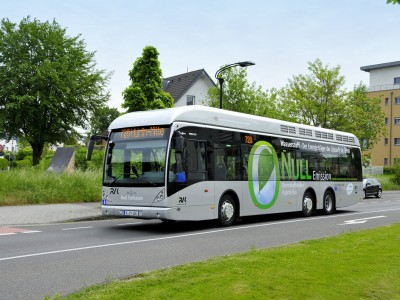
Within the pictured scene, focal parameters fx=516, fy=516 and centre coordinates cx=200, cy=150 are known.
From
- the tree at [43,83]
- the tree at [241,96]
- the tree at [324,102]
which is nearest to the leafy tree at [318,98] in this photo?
the tree at [324,102]

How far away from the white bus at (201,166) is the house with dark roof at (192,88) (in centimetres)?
3440

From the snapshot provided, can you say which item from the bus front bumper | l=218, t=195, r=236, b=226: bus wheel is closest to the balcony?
l=218, t=195, r=236, b=226: bus wheel

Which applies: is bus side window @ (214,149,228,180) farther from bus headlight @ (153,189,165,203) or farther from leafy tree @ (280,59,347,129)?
leafy tree @ (280,59,347,129)

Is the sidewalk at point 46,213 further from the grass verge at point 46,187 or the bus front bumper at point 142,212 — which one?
the bus front bumper at point 142,212

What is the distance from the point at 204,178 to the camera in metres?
13.1

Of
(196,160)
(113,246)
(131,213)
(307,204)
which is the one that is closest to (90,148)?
(131,213)

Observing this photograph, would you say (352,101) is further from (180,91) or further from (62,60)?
(62,60)

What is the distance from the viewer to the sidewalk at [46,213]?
1498 cm

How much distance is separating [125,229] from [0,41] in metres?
32.9

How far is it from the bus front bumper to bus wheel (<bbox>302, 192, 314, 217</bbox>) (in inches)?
283

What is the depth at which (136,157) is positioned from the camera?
41.8 ft

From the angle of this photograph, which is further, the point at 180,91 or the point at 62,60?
the point at 180,91

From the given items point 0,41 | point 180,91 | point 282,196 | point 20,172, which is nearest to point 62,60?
point 0,41

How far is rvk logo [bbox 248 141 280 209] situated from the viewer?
15.1 meters
